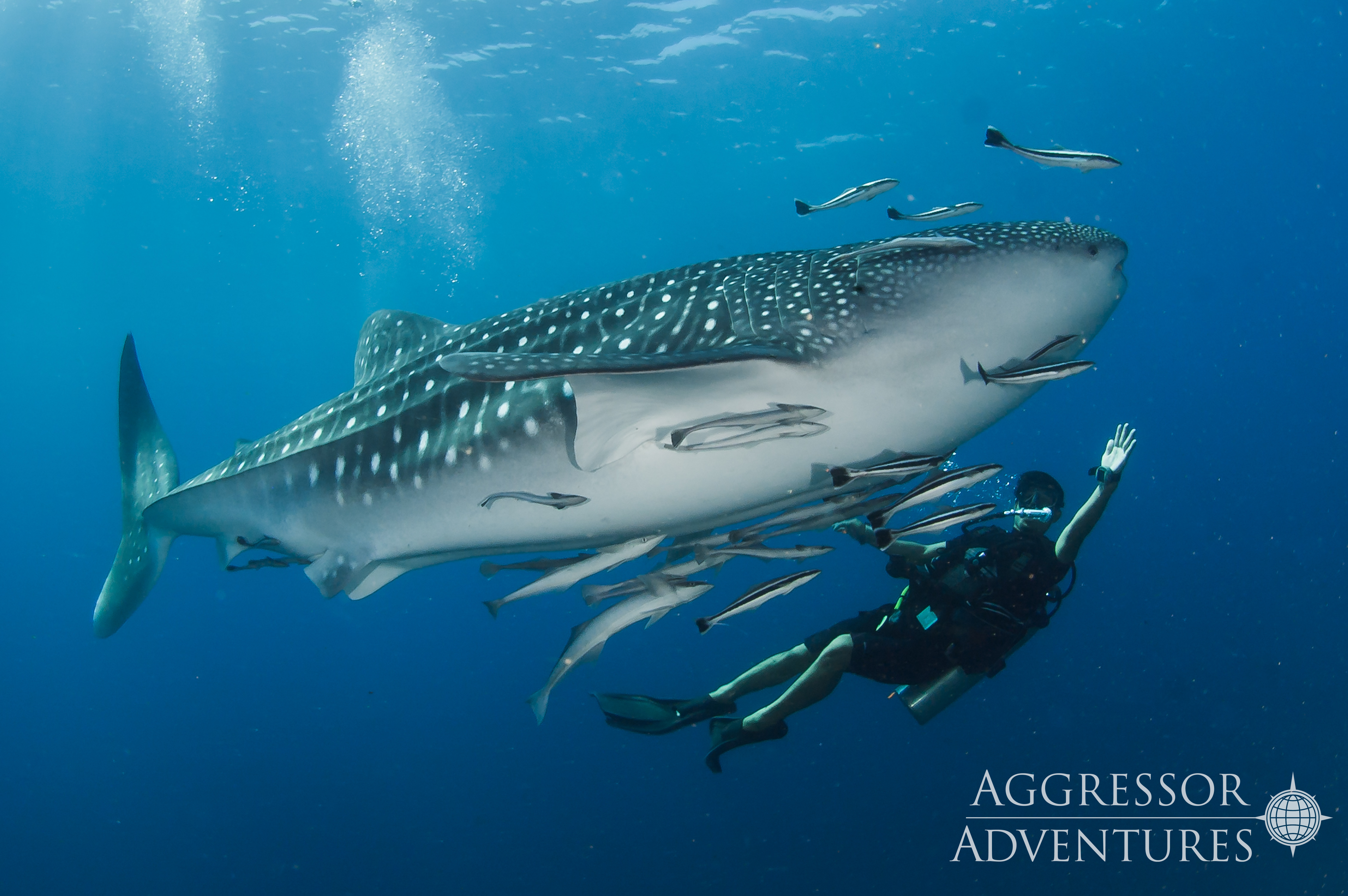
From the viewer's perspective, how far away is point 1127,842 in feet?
59.4

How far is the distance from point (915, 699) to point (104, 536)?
68.8 metres

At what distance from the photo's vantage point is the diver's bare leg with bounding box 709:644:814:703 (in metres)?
5.57

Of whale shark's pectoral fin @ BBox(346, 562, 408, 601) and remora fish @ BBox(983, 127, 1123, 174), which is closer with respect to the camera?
remora fish @ BBox(983, 127, 1123, 174)

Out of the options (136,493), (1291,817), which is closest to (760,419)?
(136,493)

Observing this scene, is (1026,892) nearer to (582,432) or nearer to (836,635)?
(836,635)

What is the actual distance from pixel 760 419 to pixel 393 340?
3.94 metres

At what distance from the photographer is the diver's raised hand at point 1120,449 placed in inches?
199

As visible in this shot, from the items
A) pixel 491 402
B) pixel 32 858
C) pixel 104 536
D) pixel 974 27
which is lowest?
pixel 104 536

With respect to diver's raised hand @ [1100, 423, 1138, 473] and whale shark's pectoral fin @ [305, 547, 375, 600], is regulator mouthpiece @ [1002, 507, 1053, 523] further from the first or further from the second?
whale shark's pectoral fin @ [305, 547, 375, 600]

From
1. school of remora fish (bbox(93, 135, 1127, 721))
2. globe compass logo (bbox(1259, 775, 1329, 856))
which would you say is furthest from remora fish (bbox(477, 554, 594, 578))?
globe compass logo (bbox(1259, 775, 1329, 856))

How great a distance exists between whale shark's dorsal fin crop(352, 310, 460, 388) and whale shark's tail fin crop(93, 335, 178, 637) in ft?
6.84

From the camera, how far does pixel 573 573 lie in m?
3.52

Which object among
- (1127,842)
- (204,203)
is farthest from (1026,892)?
(204,203)

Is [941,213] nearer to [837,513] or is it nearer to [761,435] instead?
[837,513]
